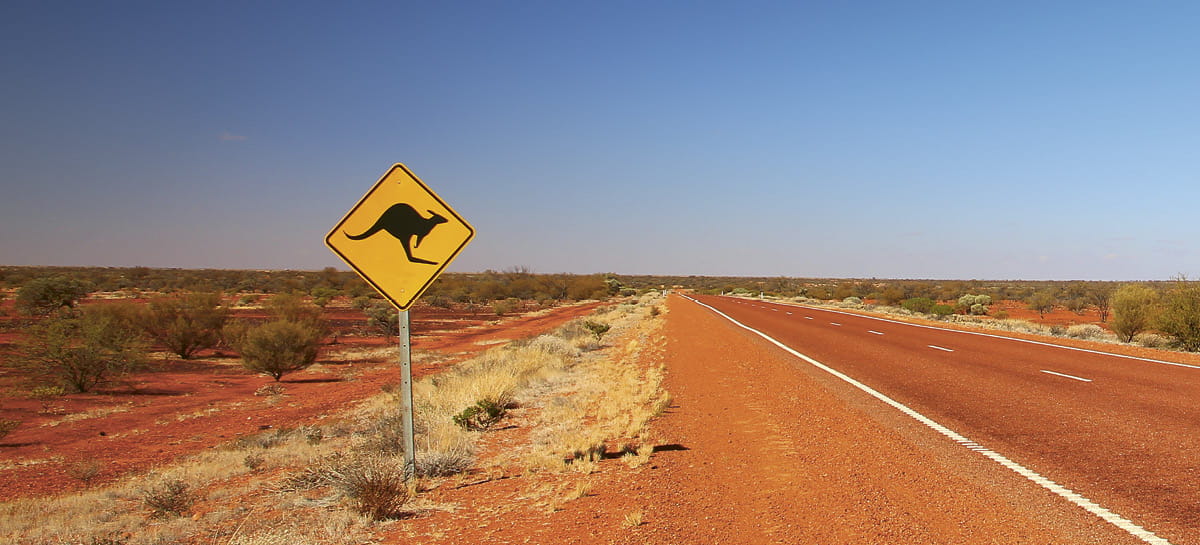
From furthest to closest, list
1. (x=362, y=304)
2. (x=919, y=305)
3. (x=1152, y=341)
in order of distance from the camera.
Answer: (x=362, y=304), (x=919, y=305), (x=1152, y=341)

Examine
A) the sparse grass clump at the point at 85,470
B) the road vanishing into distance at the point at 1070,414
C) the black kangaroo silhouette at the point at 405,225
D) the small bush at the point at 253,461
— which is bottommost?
the sparse grass clump at the point at 85,470

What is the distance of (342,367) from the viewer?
870 inches

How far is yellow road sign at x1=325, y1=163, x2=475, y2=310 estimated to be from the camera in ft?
16.4

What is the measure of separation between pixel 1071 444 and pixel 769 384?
4.62m

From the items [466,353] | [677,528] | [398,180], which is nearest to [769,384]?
[677,528]

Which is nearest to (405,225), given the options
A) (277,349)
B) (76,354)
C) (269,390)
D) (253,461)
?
(253,461)

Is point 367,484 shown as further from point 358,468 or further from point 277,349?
point 277,349

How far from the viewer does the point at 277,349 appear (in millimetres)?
20156

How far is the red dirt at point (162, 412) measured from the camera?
33.9ft

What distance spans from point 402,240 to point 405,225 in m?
0.13

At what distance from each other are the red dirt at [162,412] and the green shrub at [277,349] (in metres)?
0.38

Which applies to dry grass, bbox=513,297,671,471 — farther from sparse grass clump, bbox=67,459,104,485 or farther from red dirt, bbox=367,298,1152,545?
sparse grass clump, bbox=67,459,104,485

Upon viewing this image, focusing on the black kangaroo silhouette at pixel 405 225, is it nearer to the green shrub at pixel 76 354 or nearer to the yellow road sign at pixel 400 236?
the yellow road sign at pixel 400 236

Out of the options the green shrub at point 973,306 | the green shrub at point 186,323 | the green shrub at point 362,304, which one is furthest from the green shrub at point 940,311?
the green shrub at point 362,304
